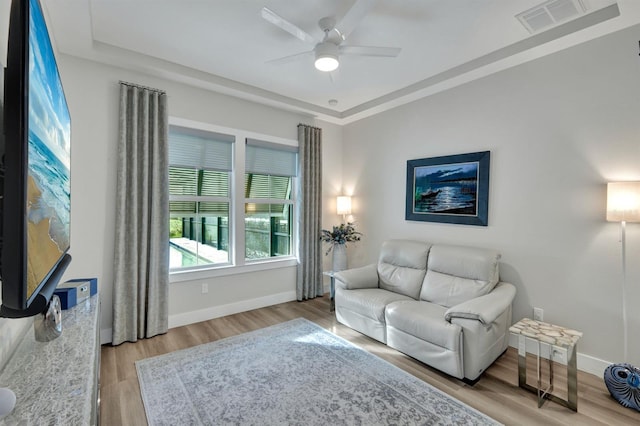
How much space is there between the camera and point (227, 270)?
12.4 ft

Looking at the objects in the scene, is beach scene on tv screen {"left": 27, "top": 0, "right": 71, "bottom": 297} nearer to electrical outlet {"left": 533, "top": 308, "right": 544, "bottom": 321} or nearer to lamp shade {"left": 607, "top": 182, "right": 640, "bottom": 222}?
lamp shade {"left": 607, "top": 182, "right": 640, "bottom": 222}

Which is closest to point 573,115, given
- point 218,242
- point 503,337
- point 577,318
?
point 577,318

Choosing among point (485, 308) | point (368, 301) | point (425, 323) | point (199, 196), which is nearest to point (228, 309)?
point (199, 196)

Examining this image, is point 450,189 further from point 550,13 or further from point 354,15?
point 354,15

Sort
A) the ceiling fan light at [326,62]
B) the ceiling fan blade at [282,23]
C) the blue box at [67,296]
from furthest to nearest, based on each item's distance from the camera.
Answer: the ceiling fan light at [326,62] → the ceiling fan blade at [282,23] → the blue box at [67,296]

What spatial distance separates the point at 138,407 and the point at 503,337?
9.97 ft

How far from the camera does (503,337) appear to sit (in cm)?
272

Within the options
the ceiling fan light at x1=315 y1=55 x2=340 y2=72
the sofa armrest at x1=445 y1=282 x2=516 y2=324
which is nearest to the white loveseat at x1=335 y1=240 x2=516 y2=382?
the sofa armrest at x1=445 y1=282 x2=516 y2=324

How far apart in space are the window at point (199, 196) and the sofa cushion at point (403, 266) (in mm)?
2043

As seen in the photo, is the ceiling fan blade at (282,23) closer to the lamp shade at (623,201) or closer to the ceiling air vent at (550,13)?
→ the ceiling air vent at (550,13)

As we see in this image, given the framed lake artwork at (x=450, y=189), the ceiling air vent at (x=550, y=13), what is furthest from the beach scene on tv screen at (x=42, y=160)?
the framed lake artwork at (x=450, y=189)

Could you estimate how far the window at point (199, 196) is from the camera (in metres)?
3.45

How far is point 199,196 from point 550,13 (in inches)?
149

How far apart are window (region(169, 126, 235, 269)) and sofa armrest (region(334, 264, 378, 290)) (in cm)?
154
